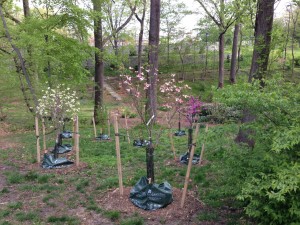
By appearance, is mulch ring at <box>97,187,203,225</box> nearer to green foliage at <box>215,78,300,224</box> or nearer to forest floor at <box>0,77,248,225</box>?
forest floor at <box>0,77,248,225</box>

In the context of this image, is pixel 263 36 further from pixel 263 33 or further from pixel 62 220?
pixel 62 220

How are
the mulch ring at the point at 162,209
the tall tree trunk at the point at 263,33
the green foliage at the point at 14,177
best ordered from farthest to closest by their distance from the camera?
1. the tall tree trunk at the point at 263,33
2. the green foliage at the point at 14,177
3. the mulch ring at the point at 162,209

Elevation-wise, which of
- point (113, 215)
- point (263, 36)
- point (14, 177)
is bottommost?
point (14, 177)

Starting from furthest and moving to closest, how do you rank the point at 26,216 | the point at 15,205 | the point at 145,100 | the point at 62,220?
the point at 145,100 < the point at 15,205 < the point at 26,216 < the point at 62,220

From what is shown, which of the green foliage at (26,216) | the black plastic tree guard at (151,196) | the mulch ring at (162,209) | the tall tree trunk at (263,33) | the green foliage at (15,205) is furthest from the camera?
the tall tree trunk at (263,33)

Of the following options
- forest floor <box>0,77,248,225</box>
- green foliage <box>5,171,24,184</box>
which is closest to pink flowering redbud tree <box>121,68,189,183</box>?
forest floor <box>0,77,248,225</box>

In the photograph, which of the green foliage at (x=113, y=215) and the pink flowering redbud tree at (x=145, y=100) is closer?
the green foliage at (x=113, y=215)

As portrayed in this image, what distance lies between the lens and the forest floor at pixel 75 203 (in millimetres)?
4312

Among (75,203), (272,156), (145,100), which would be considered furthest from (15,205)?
(145,100)

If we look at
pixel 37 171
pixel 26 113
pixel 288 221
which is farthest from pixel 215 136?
pixel 26 113

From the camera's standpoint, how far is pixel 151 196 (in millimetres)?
4613

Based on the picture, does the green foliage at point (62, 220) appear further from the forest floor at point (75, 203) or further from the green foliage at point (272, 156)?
the green foliage at point (272, 156)

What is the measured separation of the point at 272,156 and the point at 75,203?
3226 mm

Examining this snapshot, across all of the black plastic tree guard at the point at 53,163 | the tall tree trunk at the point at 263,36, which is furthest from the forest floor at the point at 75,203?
the tall tree trunk at the point at 263,36
